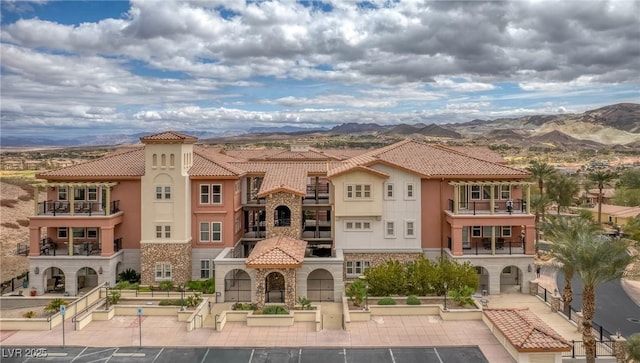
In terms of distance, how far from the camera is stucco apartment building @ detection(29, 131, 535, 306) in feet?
114

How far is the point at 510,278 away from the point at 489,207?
5468 millimetres

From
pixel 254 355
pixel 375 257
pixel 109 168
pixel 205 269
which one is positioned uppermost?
pixel 109 168

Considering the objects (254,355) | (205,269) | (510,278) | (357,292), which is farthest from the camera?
(510,278)

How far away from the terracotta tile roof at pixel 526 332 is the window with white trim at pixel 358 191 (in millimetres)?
12085

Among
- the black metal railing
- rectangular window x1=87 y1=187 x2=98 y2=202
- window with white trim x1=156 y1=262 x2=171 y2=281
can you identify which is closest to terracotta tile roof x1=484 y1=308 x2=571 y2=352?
the black metal railing

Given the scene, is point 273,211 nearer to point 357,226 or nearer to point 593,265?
point 357,226

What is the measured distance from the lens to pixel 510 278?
36781 mm

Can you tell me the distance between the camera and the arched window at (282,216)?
3556 cm

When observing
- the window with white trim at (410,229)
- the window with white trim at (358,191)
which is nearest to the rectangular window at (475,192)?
the window with white trim at (410,229)

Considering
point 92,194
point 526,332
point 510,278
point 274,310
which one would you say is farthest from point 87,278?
point 510,278

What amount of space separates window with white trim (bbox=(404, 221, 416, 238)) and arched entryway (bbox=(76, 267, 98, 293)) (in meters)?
22.5

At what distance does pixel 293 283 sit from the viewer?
3020 cm

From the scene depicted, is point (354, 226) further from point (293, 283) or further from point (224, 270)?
point (224, 270)

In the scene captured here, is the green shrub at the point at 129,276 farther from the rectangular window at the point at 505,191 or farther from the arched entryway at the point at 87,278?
the rectangular window at the point at 505,191
